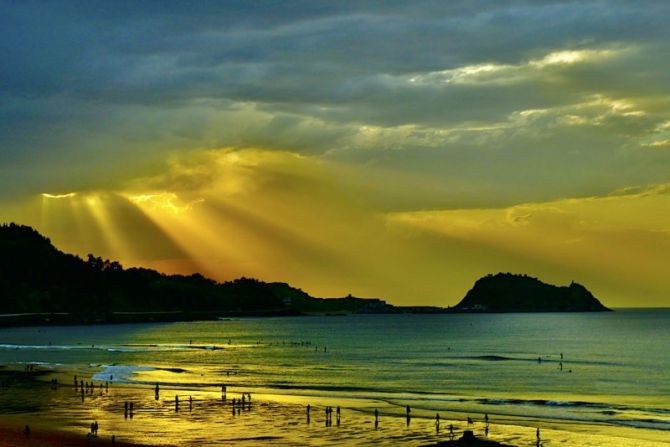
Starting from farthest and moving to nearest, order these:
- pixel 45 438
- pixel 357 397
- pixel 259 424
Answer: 1. pixel 357 397
2. pixel 259 424
3. pixel 45 438

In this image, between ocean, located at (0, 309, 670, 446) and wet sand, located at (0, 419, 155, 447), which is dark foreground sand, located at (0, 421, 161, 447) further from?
ocean, located at (0, 309, 670, 446)

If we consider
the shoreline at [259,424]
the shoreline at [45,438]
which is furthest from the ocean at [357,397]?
the shoreline at [45,438]

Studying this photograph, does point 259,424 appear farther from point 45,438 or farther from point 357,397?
point 357,397

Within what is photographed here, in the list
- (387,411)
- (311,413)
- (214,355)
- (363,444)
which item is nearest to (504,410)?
(387,411)

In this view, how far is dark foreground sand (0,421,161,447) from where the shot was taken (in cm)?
6669

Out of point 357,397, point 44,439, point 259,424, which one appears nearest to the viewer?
point 44,439

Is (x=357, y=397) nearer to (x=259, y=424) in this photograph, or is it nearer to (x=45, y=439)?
(x=259, y=424)

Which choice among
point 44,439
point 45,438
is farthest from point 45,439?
point 45,438

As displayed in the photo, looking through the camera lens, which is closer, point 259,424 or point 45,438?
point 45,438

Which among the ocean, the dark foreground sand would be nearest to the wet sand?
the dark foreground sand

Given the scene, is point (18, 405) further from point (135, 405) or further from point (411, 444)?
point (411, 444)

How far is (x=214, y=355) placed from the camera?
18088 cm

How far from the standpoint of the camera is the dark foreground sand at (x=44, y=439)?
2625 inches

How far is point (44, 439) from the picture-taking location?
226 feet
